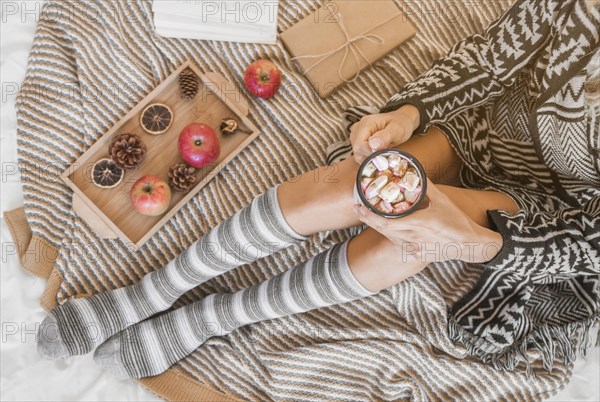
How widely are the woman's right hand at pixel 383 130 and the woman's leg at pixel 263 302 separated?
0.13 metres

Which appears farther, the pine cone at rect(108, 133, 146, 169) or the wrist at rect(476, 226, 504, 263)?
the pine cone at rect(108, 133, 146, 169)

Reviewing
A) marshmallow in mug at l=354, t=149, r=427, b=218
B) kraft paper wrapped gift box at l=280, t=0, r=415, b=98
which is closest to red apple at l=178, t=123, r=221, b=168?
kraft paper wrapped gift box at l=280, t=0, r=415, b=98

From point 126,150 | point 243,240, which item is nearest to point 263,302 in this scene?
point 243,240

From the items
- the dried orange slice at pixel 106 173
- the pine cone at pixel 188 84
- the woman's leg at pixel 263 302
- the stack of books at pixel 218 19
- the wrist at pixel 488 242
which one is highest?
the stack of books at pixel 218 19

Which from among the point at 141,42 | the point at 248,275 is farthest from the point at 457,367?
the point at 141,42

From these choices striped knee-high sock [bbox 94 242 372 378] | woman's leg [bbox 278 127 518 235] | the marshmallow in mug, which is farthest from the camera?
striped knee-high sock [bbox 94 242 372 378]

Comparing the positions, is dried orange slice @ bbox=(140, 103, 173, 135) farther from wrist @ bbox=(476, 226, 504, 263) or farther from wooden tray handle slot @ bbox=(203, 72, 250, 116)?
wrist @ bbox=(476, 226, 504, 263)

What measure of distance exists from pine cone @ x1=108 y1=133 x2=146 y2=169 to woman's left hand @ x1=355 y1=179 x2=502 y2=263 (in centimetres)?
41

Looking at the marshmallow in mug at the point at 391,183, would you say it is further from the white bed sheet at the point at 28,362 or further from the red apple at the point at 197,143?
the white bed sheet at the point at 28,362

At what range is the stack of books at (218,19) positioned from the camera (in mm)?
902

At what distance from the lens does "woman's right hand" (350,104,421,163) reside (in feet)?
2.00

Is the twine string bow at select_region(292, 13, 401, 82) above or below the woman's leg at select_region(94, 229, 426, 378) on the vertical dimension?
above

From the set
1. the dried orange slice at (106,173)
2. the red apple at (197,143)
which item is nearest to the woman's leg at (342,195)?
the red apple at (197,143)

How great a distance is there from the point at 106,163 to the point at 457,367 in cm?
67
